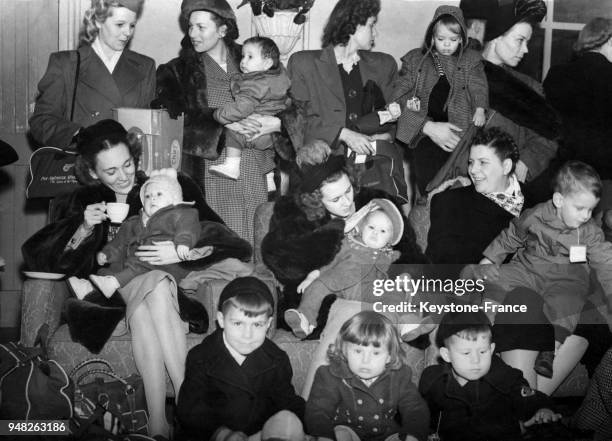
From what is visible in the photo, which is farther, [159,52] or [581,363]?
[159,52]

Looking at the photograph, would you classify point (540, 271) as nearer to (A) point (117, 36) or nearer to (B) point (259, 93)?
(B) point (259, 93)

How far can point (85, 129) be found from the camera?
10.5 feet

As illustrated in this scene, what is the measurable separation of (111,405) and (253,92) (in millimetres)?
1282

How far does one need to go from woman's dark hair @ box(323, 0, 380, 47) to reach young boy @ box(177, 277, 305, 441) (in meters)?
1.12

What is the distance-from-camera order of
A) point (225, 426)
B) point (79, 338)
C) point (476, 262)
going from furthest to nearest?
point (476, 262) < point (79, 338) < point (225, 426)

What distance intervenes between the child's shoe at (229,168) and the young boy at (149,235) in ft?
0.84

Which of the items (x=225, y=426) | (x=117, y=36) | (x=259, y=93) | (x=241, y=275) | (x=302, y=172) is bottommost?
(x=225, y=426)

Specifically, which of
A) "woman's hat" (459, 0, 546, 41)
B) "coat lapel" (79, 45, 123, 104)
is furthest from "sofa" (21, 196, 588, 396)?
"woman's hat" (459, 0, 546, 41)

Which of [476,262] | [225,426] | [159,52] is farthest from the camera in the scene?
[159,52]

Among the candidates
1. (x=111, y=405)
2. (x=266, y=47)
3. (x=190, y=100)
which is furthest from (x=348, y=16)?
(x=111, y=405)

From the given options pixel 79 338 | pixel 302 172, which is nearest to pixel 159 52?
pixel 302 172

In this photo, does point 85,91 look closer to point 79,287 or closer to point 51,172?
point 51,172

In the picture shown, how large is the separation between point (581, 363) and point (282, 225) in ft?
4.05

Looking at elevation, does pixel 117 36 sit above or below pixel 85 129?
above
